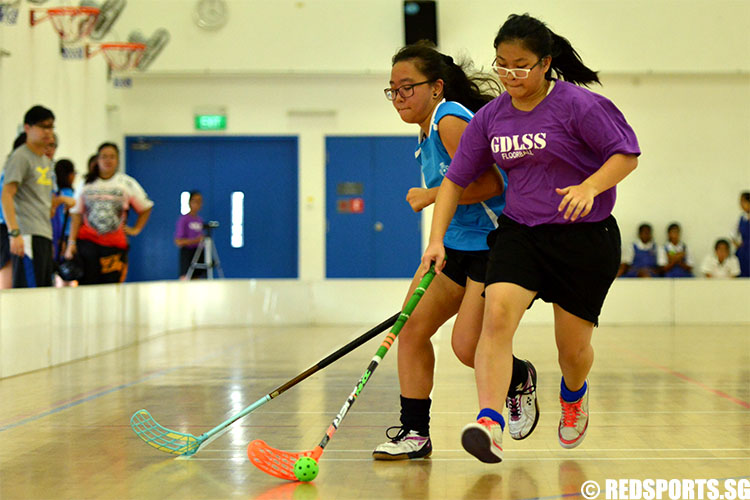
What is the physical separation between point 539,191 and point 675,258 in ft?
33.7

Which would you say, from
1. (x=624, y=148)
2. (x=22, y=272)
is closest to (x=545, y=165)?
(x=624, y=148)

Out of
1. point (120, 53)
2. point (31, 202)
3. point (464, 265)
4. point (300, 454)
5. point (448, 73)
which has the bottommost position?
point (300, 454)

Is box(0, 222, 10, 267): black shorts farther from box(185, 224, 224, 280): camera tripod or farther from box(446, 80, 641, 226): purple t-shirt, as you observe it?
box(185, 224, 224, 280): camera tripod

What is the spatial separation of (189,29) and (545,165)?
10.8 m

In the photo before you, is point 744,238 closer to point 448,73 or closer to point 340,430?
point 340,430

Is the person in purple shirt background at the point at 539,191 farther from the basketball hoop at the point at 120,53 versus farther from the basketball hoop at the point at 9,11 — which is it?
the basketball hoop at the point at 120,53

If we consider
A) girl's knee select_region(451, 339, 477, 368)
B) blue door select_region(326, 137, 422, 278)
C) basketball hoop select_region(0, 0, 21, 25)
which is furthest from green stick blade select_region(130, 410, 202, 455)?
blue door select_region(326, 137, 422, 278)

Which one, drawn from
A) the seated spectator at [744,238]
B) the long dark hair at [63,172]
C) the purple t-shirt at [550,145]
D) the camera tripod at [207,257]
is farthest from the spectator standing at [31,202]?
the seated spectator at [744,238]

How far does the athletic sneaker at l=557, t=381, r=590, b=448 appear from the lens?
3.10 meters

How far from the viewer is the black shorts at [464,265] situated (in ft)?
9.66

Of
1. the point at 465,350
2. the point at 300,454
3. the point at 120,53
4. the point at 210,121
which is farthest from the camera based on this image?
the point at 210,121

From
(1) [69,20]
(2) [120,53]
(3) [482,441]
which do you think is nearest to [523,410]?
(3) [482,441]

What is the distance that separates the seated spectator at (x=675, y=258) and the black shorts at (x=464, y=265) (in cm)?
999

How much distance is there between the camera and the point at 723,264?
12.0 metres
